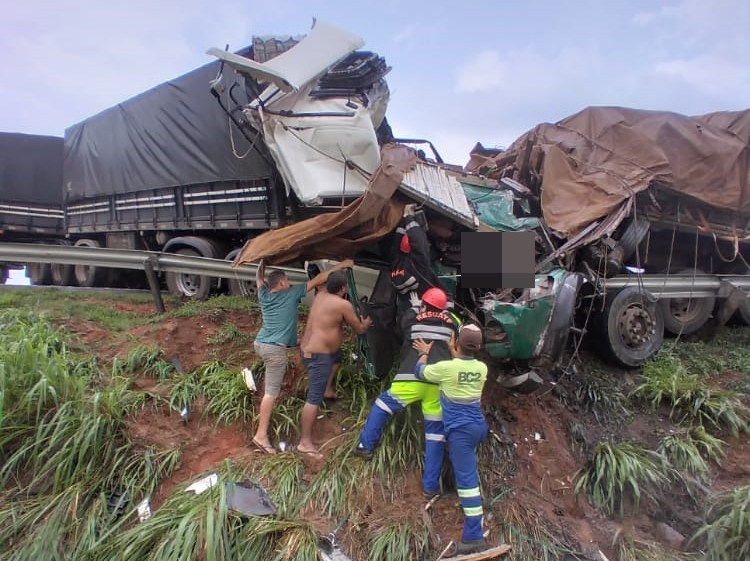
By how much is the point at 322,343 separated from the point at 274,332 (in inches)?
16.5

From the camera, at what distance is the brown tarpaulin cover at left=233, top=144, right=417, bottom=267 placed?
12.1 feet

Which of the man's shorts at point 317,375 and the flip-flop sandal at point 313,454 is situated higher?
the man's shorts at point 317,375

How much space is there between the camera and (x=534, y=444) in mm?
3875

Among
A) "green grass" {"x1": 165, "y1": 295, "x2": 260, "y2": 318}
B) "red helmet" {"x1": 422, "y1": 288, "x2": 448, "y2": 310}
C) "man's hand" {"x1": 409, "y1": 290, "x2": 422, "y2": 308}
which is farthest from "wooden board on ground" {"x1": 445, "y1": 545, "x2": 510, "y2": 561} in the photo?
"green grass" {"x1": 165, "y1": 295, "x2": 260, "y2": 318}

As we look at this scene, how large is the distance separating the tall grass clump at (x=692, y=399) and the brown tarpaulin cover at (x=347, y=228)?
2.77 metres

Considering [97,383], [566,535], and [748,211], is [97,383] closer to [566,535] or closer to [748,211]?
[566,535]

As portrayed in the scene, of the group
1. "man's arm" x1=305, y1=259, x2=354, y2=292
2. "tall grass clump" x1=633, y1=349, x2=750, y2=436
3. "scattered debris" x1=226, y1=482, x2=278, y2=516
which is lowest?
"scattered debris" x1=226, y1=482, x2=278, y2=516

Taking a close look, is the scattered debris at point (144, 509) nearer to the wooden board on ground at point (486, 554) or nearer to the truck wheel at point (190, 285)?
the wooden board on ground at point (486, 554)

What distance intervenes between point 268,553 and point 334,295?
177 cm

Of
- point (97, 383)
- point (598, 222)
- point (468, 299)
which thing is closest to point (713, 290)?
point (598, 222)

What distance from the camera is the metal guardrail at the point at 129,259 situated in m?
5.27

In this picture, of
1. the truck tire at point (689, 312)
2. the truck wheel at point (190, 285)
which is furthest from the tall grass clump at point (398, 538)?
the truck wheel at point (190, 285)

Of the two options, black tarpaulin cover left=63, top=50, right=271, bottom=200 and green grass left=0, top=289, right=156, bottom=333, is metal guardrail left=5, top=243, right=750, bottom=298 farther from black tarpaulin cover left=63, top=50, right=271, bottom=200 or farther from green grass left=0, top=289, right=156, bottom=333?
black tarpaulin cover left=63, top=50, right=271, bottom=200

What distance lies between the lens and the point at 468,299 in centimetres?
418
